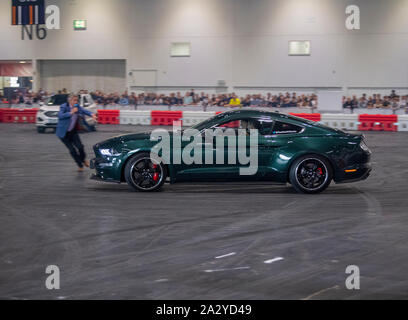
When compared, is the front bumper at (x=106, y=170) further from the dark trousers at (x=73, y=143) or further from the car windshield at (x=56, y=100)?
the car windshield at (x=56, y=100)

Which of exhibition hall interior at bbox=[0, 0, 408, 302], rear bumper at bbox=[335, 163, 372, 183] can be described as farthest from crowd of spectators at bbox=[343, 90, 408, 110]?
rear bumper at bbox=[335, 163, 372, 183]

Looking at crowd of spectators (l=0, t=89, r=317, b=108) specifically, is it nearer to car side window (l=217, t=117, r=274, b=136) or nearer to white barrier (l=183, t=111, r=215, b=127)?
white barrier (l=183, t=111, r=215, b=127)

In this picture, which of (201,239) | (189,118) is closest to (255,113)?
(201,239)

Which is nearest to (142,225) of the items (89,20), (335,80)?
(335,80)

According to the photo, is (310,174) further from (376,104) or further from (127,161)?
(376,104)

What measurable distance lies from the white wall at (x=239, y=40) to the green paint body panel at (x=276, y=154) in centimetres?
2628

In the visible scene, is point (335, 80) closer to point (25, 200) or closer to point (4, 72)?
point (4, 72)

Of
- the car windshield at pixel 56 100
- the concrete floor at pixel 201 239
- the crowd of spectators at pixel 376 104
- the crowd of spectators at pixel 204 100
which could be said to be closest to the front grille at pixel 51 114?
the car windshield at pixel 56 100

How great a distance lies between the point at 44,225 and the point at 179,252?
2.33 m

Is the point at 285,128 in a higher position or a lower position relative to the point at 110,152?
higher

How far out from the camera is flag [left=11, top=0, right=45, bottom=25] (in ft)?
134

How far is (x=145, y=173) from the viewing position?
1093 centimetres

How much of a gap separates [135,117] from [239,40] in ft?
37.8
